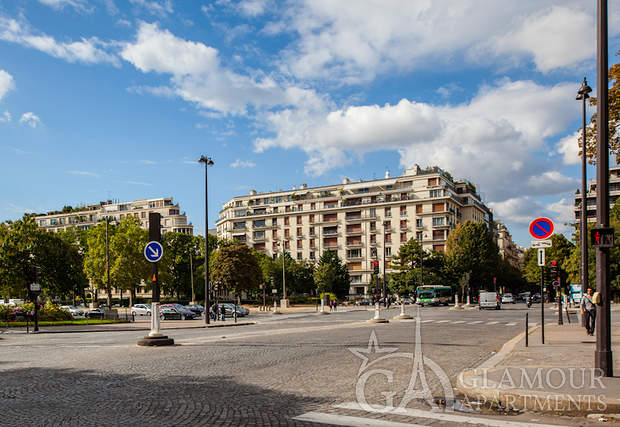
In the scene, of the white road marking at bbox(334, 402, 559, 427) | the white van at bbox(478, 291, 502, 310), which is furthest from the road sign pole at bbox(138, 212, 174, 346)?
the white van at bbox(478, 291, 502, 310)

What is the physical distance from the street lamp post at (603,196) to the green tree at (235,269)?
62471 mm

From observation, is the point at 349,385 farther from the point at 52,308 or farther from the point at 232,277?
the point at 232,277

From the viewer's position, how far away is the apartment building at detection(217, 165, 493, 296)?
97438mm

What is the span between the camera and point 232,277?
2719 inches

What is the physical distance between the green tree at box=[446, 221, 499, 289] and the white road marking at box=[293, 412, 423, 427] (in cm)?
7598

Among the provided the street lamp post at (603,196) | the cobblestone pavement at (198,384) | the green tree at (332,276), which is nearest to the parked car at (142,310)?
the green tree at (332,276)

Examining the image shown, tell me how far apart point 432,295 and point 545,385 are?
64.5 meters

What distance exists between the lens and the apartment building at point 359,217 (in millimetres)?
97438

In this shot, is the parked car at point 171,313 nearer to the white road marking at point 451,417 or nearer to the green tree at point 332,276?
the white road marking at point 451,417

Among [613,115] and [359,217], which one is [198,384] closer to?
[613,115]

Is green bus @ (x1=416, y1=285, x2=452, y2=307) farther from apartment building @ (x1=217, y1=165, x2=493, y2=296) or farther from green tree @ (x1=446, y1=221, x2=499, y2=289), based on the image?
apartment building @ (x1=217, y1=165, x2=493, y2=296)

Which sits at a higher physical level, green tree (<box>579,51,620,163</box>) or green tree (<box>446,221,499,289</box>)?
green tree (<box>579,51,620,163</box>)

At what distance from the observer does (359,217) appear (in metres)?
105

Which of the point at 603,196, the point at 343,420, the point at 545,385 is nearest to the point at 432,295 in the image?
the point at 603,196
